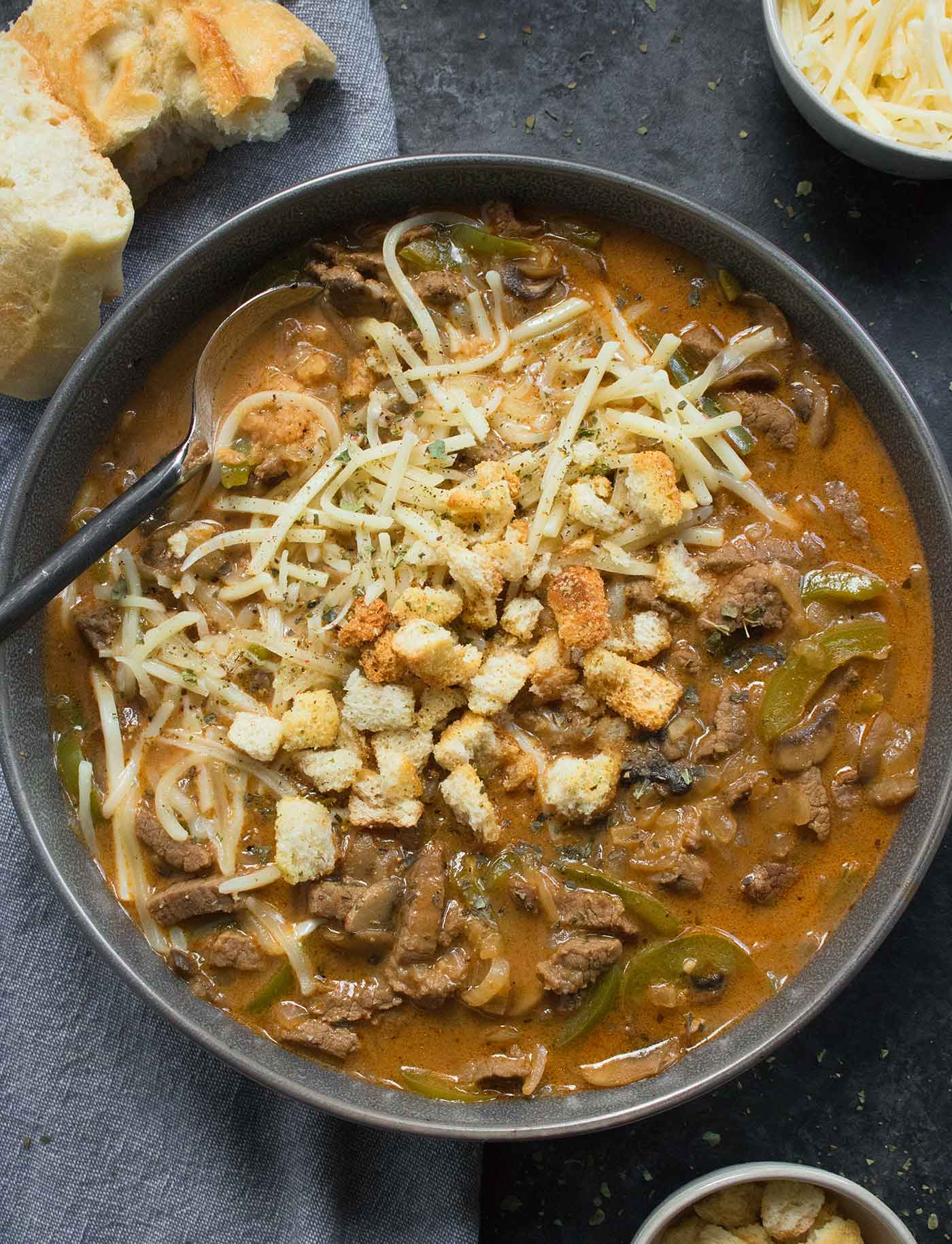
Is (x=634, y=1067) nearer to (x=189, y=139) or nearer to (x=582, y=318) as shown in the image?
(x=582, y=318)

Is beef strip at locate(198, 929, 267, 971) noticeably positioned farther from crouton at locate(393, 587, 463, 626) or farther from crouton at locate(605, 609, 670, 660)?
crouton at locate(605, 609, 670, 660)

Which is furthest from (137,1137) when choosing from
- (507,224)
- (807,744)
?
(507,224)

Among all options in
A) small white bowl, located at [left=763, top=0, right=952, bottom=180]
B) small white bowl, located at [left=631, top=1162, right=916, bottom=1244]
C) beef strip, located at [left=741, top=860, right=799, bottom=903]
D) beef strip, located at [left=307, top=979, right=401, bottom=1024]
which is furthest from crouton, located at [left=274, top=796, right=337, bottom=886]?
small white bowl, located at [left=763, top=0, right=952, bottom=180]

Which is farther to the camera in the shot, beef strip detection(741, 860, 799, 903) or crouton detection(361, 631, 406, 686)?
beef strip detection(741, 860, 799, 903)

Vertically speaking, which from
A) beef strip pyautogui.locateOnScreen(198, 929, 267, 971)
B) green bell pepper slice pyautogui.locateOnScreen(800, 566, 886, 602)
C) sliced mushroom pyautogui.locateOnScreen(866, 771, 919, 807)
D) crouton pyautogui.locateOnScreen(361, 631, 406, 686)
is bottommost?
sliced mushroom pyautogui.locateOnScreen(866, 771, 919, 807)

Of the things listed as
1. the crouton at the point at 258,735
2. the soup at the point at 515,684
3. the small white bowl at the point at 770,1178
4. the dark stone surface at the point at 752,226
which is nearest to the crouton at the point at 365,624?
the soup at the point at 515,684

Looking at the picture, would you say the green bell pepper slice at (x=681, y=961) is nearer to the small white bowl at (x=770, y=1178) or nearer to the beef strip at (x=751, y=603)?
the small white bowl at (x=770, y=1178)

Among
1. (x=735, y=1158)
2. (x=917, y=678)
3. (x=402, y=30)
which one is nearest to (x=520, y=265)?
(x=402, y=30)
